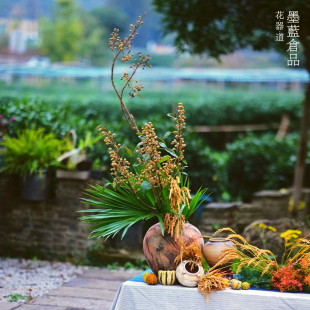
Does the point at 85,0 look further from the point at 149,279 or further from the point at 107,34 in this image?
the point at 149,279

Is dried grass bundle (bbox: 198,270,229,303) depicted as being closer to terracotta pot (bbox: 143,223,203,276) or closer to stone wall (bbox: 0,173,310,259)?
terracotta pot (bbox: 143,223,203,276)

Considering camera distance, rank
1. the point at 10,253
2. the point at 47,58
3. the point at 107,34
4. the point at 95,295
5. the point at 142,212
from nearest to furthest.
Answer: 1. the point at 142,212
2. the point at 95,295
3. the point at 10,253
4. the point at 47,58
5. the point at 107,34

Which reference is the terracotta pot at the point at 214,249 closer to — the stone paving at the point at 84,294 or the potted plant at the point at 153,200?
the potted plant at the point at 153,200

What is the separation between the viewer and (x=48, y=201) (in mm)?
4910

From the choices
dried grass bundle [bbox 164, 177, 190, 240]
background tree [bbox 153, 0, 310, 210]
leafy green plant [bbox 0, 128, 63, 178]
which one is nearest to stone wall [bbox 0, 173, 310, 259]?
leafy green plant [bbox 0, 128, 63, 178]

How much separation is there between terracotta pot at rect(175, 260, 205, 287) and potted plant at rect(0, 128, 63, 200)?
9.42 feet

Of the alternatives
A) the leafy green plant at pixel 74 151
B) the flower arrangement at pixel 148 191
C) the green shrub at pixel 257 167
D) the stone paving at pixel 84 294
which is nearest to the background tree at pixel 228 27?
the green shrub at pixel 257 167

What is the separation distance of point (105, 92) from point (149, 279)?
22.5m

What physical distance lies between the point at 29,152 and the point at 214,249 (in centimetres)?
301

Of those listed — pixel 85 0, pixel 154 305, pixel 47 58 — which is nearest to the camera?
pixel 154 305

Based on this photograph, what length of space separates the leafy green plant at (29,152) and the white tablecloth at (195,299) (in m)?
2.71

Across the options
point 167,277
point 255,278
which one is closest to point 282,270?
point 255,278

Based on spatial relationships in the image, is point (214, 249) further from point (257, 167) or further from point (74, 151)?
point (257, 167)

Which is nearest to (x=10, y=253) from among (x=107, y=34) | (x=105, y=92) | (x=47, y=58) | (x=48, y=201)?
(x=48, y=201)
